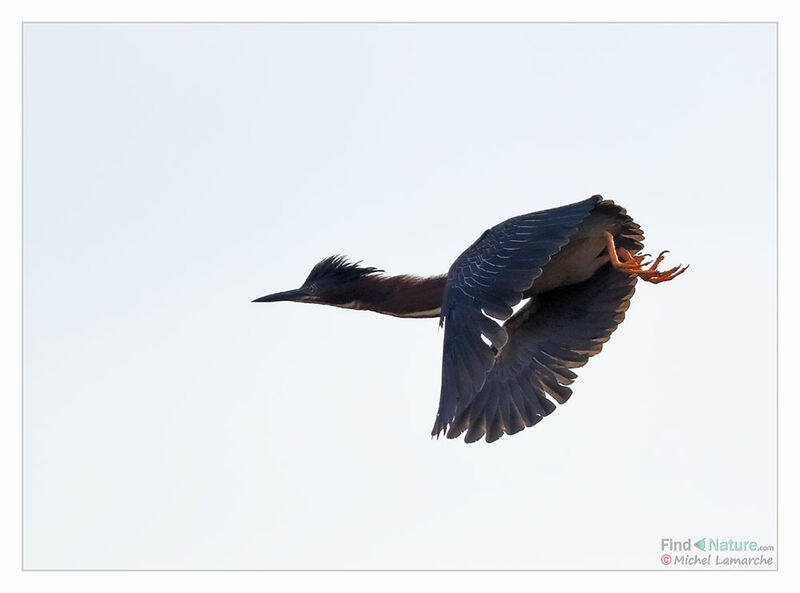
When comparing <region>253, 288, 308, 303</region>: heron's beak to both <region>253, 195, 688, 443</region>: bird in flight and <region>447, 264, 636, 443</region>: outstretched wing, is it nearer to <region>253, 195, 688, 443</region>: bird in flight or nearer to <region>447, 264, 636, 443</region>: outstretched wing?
<region>253, 195, 688, 443</region>: bird in flight

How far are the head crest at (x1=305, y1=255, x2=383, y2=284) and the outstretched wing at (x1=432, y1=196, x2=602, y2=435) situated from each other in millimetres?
1764

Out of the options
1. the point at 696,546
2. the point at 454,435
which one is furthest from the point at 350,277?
the point at 696,546

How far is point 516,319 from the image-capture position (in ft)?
46.9

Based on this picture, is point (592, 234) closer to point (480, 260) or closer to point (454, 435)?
point (480, 260)

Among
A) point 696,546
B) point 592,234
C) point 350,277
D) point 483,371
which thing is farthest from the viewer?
A: point 696,546

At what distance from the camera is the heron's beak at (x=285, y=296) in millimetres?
14406

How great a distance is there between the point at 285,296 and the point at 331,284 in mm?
537

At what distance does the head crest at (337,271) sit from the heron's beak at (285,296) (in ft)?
0.44

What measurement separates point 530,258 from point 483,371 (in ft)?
3.59

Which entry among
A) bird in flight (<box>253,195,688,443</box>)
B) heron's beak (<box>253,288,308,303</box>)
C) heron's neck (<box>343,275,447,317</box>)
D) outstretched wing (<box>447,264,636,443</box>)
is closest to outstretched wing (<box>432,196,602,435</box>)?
bird in flight (<box>253,195,688,443</box>)

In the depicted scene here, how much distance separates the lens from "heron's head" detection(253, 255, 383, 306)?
14.1 metres

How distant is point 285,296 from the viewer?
47.4 ft

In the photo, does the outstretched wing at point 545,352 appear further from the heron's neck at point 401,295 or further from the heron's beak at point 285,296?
the heron's beak at point 285,296

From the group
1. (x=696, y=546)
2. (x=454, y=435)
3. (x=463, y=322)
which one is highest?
(x=463, y=322)
